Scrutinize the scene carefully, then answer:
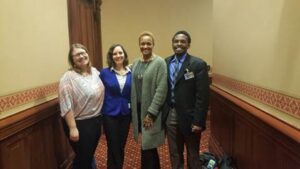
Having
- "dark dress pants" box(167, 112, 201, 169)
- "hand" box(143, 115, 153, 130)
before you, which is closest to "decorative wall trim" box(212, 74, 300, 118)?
"dark dress pants" box(167, 112, 201, 169)

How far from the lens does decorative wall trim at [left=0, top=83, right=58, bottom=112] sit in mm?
1666

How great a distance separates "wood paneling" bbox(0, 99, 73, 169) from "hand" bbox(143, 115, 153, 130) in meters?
0.78

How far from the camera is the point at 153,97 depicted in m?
2.31

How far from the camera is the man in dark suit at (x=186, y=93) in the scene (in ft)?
7.29

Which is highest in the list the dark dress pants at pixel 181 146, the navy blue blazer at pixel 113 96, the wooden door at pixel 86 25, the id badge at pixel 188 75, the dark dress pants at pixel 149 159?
the wooden door at pixel 86 25

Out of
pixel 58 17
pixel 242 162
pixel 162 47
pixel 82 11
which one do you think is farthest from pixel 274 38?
pixel 162 47

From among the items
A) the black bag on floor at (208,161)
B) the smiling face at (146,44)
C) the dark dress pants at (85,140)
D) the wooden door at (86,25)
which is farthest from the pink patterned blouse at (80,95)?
the black bag on floor at (208,161)

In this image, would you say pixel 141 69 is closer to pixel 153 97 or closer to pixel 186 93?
pixel 153 97

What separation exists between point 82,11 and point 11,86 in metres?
2.05

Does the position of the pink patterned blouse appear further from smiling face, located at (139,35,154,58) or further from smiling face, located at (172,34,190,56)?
smiling face, located at (172,34,190,56)

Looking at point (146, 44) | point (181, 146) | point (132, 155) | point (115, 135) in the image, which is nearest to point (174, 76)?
point (146, 44)

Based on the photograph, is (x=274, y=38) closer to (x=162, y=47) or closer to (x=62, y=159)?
(x=62, y=159)

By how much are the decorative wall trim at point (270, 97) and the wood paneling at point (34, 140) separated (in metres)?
1.51

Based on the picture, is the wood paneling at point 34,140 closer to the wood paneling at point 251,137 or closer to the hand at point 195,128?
the hand at point 195,128
